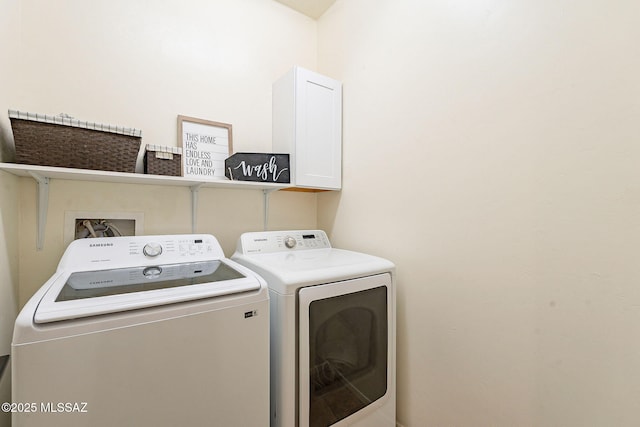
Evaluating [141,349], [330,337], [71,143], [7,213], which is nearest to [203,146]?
[71,143]

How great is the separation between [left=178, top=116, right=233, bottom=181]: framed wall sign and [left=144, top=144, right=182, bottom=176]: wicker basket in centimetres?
17

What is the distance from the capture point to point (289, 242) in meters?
1.67

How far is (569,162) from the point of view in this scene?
90cm

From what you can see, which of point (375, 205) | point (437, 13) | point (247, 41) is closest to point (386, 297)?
point (375, 205)

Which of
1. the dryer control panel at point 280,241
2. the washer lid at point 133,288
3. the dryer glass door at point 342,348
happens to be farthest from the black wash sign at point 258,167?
the dryer glass door at point 342,348

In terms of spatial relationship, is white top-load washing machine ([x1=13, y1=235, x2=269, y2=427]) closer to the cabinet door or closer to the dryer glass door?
the dryer glass door

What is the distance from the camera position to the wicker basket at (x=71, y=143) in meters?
1.02

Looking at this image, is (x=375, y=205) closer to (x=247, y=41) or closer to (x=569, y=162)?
(x=569, y=162)

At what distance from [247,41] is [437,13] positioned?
1.21 meters

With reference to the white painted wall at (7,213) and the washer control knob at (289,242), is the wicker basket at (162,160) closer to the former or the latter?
the white painted wall at (7,213)

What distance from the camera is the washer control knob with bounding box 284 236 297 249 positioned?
5.46 feet

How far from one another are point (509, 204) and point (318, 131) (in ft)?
3.77

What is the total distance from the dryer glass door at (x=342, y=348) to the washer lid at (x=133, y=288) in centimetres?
31

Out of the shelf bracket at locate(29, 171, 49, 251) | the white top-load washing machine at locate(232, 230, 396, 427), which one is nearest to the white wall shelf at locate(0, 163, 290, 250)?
the shelf bracket at locate(29, 171, 49, 251)
